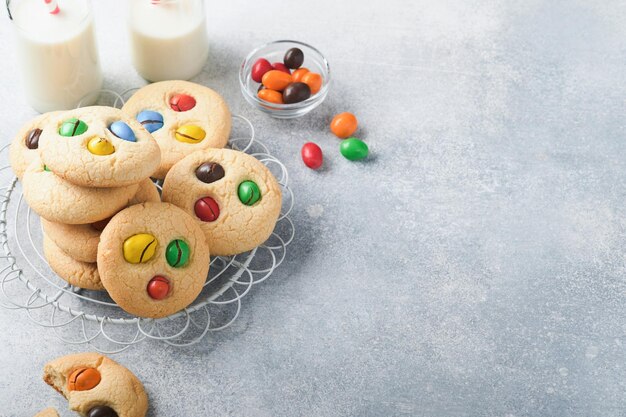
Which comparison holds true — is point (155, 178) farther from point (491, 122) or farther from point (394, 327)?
point (491, 122)

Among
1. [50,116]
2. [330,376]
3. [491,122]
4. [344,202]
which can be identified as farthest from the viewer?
[491,122]

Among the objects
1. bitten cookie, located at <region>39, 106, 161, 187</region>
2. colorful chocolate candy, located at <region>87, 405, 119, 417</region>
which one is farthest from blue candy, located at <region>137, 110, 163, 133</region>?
colorful chocolate candy, located at <region>87, 405, 119, 417</region>

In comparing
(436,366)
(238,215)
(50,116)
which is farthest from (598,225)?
(50,116)

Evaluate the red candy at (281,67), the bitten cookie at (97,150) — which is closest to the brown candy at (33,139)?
the bitten cookie at (97,150)

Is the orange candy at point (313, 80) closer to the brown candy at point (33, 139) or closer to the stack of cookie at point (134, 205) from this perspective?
the stack of cookie at point (134, 205)

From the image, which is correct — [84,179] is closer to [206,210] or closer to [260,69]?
[206,210]
